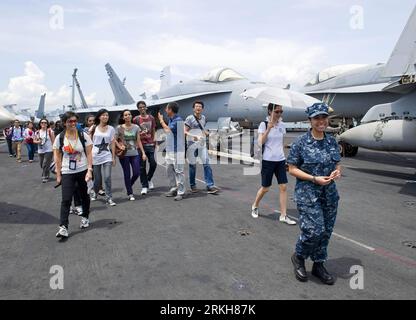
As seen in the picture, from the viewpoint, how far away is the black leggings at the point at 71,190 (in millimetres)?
4289

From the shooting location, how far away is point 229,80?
1463 cm

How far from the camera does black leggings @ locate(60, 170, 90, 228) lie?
14.1ft

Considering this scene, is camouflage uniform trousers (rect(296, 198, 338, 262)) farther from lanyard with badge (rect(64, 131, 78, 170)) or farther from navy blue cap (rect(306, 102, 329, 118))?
lanyard with badge (rect(64, 131, 78, 170))

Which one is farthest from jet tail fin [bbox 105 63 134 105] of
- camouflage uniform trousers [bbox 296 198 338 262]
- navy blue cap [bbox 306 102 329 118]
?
camouflage uniform trousers [bbox 296 198 338 262]

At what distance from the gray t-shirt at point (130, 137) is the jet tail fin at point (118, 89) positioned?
19332 mm

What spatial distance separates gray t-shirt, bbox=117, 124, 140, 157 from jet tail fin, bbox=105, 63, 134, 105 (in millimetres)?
19332

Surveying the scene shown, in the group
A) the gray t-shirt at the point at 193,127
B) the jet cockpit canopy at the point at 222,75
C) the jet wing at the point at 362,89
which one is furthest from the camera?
the jet cockpit canopy at the point at 222,75

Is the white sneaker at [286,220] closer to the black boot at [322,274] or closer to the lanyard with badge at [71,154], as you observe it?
the black boot at [322,274]

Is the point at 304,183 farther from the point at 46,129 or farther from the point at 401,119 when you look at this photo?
the point at 46,129

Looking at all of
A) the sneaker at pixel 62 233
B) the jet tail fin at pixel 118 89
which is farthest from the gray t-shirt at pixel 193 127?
the jet tail fin at pixel 118 89

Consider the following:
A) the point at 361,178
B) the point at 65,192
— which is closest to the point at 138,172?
the point at 65,192
